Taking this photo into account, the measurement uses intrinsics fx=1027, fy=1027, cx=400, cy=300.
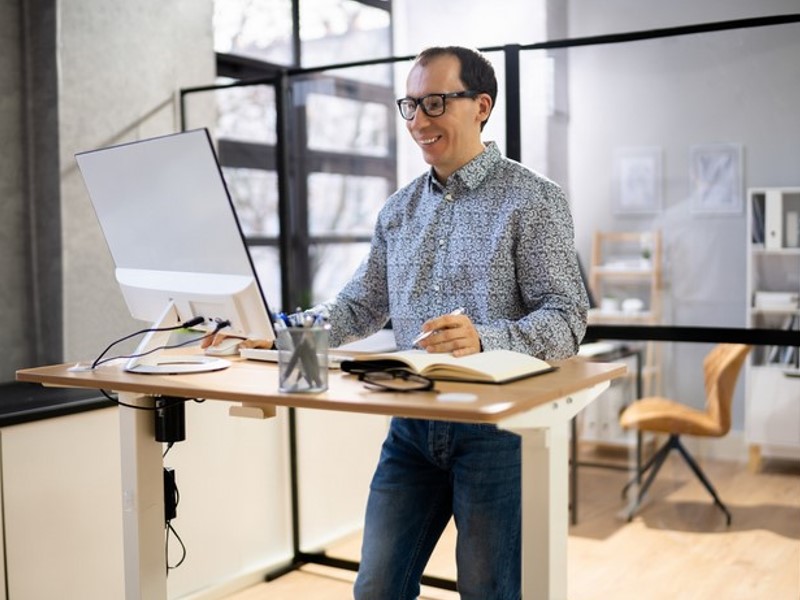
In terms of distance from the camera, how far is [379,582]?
6.34 feet

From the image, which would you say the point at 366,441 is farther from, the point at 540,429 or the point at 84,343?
the point at 540,429

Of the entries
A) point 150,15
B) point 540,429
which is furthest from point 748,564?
point 150,15

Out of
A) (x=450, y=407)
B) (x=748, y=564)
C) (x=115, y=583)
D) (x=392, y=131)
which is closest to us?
(x=450, y=407)

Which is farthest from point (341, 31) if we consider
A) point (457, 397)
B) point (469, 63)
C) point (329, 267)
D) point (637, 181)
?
point (457, 397)

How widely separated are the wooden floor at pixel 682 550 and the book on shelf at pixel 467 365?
1808 millimetres

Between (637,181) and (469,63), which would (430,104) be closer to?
(469,63)

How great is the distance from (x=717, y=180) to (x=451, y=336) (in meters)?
1.91

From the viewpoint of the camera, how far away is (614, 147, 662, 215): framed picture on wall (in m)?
3.67

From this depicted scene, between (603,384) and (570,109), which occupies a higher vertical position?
(570,109)

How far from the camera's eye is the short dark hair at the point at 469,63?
6.22 feet

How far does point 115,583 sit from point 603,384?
1.81 meters

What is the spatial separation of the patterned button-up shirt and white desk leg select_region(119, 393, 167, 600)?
0.42 m

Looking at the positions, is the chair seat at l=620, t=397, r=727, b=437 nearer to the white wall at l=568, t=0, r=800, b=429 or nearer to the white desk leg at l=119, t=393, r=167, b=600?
the white wall at l=568, t=0, r=800, b=429

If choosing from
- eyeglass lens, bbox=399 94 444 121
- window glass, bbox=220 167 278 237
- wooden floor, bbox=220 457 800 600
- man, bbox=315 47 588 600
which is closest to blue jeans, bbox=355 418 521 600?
man, bbox=315 47 588 600
